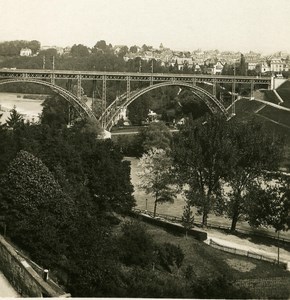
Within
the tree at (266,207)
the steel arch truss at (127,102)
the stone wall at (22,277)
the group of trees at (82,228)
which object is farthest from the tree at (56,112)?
the stone wall at (22,277)

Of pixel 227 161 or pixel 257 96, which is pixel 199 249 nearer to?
pixel 227 161

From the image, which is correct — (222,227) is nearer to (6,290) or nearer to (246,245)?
(246,245)

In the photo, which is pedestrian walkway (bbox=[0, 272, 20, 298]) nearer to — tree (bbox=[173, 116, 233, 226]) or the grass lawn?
the grass lawn

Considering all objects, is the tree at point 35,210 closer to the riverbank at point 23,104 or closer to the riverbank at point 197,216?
the riverbank at point 197,216

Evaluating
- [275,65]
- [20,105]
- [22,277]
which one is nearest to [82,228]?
[22,277]

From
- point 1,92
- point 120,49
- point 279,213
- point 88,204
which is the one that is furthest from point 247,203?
point 120,49
